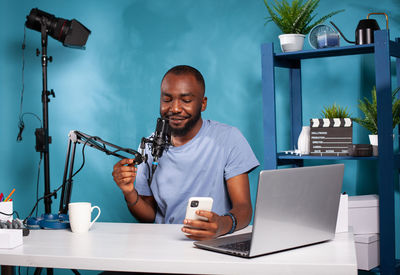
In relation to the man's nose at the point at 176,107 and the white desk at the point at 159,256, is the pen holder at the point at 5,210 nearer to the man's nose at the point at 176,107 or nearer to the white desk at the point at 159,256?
the white desk at the point at 159,256

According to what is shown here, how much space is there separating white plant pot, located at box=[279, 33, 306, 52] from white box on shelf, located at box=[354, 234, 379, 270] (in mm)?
1127

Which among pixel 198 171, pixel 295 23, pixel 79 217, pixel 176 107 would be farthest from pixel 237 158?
pixel 295 23

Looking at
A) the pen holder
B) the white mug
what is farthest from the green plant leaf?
the pen holder

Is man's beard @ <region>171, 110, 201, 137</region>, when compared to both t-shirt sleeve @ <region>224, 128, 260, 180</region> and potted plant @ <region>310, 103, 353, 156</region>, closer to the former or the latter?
t-shirt sleeve @ <region>224, 128, 260, 180</region>

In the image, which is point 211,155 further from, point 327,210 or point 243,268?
point 243,268

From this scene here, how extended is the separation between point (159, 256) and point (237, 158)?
96cm

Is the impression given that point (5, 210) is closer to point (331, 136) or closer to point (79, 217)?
point (79, 217)

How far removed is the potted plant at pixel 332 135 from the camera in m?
2.70

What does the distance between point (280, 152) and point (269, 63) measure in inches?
22.5

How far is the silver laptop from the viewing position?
4.36 feet

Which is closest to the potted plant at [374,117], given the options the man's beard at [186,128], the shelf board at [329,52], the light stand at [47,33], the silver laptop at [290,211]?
the shelf board at [329,52]

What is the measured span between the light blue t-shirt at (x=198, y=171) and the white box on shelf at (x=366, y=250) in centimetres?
79

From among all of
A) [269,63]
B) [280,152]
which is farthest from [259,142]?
[269,63]

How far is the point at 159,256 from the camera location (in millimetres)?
1404
